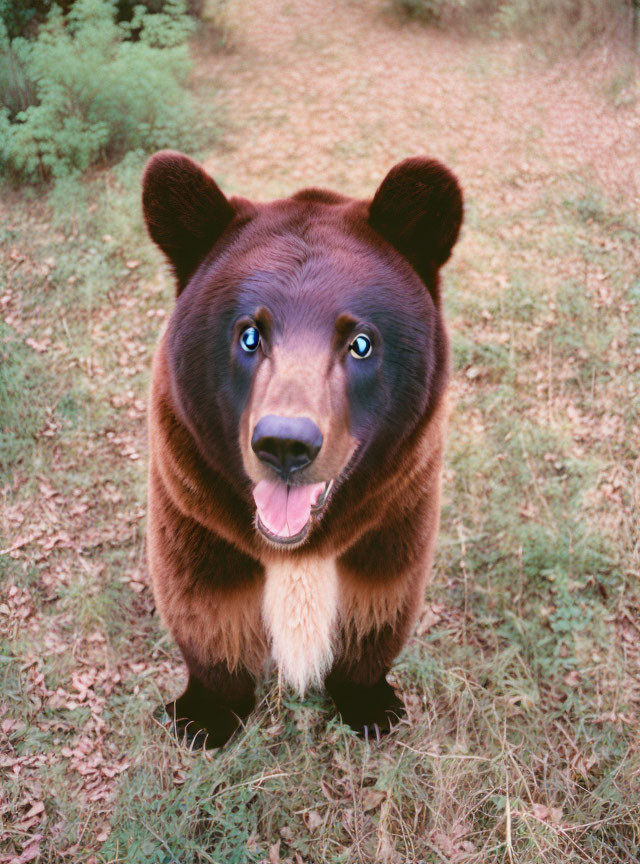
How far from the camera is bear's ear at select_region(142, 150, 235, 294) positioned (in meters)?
2.08

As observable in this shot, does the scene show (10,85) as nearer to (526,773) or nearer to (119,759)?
(119,759)

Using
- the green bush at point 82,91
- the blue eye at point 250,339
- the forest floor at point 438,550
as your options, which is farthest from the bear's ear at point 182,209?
the green bush at point 82,91

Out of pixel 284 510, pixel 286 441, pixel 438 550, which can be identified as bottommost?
pixel 438 550

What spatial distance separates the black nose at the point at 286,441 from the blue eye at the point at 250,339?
37 cm

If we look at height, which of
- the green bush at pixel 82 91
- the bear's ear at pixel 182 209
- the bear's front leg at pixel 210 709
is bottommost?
the bear's front leg at pixel 210 709

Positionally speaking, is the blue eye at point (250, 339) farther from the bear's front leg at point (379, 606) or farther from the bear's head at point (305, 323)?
the bear's front leg at point (379, 606)

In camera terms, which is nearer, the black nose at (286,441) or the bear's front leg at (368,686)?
the black nose at (286,441)

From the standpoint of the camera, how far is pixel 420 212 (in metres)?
2.17

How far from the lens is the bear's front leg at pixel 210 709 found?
2.86m

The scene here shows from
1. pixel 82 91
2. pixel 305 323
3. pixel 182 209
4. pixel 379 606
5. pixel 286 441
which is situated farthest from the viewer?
pixel 82 91

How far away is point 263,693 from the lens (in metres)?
3.13

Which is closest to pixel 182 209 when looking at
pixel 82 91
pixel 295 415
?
pixel 295 415

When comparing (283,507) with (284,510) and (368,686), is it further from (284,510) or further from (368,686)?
A: (368,686)

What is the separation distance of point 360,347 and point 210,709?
1995mm
